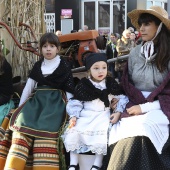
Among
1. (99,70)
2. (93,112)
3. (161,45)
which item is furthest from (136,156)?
(161,45)

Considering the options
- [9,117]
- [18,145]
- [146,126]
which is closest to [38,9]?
[9,117]

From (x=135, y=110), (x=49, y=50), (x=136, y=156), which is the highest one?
(x=49, y=50)

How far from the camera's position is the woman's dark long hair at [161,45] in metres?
2.98

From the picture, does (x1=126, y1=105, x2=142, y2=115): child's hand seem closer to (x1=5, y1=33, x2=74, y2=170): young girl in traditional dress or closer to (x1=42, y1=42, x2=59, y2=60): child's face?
(x1=5, y1=33, x2=74, y2=170): young girl in traditional dress

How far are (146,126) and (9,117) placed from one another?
1.30 metres

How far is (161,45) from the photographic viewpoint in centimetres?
301

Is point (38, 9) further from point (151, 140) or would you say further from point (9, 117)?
point (151, 140)

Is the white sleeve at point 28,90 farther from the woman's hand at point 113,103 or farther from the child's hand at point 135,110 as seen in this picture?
the child's hand at point 135,110

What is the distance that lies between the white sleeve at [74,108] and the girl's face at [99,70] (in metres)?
0.25

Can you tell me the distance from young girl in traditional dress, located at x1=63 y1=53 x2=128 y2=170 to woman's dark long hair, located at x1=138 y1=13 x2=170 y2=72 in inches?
16.4

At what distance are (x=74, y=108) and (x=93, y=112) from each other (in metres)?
0.16

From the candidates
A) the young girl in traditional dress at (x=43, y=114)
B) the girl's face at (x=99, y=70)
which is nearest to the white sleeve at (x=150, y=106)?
the girl's face at (x=99, y=70)

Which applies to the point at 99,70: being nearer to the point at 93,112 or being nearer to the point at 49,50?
the point at 93,112

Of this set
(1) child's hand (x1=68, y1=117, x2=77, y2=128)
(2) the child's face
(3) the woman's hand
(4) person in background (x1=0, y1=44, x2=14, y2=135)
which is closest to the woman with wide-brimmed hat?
(3) the woman's hand
